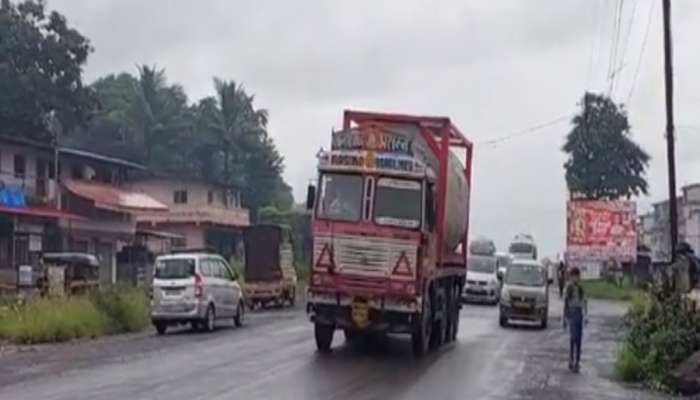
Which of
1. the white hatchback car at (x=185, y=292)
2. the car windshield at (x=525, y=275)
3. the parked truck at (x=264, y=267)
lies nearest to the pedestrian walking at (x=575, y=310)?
the white hatchback car at (x=185, y=292)

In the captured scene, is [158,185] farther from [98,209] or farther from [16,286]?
[16,286]

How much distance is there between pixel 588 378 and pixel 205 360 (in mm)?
7237

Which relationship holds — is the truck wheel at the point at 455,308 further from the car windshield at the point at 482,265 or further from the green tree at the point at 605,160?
the green tree at the point at 605,160

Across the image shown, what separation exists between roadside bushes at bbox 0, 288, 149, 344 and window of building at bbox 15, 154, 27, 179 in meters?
27.1

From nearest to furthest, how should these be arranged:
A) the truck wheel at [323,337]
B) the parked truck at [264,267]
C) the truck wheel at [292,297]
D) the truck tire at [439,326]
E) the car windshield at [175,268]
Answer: the truck wheel at [323,337] → the truck tire at [439,326] → the car windshield at [175,268] → the parked truck at [264,267] → the truck wheel at [292,297]

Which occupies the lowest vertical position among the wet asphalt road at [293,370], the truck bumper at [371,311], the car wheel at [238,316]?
the wet asphalt road at [293,370]

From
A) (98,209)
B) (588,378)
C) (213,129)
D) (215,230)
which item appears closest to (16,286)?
(98,209)

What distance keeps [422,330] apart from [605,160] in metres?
76.7

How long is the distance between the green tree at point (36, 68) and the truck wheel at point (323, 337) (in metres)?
49.2

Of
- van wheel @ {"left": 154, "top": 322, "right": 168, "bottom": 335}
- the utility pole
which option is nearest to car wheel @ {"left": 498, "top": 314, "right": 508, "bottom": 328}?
the utility pole

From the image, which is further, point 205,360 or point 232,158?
point 232,158

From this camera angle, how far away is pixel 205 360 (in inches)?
956

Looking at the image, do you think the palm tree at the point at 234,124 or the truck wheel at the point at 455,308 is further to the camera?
the palm tree at the point at 234,124

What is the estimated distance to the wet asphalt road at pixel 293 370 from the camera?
18.6 m
